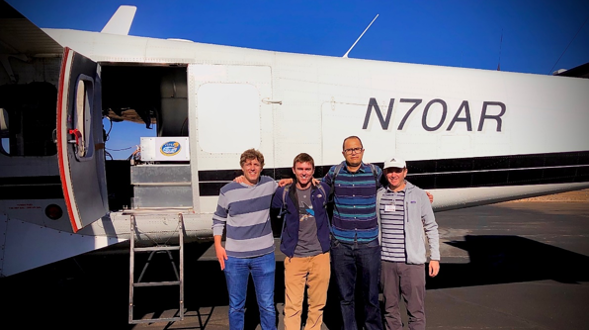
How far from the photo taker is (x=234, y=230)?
3197 millimetres

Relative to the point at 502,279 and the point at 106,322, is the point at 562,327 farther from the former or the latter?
the point at 106,322

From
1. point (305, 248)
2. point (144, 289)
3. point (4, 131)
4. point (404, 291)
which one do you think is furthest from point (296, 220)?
point (144, 289)

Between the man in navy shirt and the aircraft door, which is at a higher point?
the aircraft door

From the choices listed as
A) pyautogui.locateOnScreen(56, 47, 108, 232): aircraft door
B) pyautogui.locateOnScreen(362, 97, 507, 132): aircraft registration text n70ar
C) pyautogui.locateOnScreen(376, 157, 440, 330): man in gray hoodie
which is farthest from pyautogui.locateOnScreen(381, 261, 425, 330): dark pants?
pyautogui.locateOnScreen(56, 47, 108, 232): aircraft door

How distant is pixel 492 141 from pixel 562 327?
245 centimetres

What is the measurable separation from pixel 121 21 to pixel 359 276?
5.19 m

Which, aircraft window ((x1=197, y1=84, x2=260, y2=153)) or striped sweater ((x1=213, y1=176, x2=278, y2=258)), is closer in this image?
striped sweater ((x1=213, y1=176, x2=278, y2=258))

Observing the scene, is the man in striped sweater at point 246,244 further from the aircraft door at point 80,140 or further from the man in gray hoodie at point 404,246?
the aircraft door at point 80,140

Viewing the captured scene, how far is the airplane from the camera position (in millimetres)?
3924

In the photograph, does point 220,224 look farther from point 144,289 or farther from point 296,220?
point 144,289

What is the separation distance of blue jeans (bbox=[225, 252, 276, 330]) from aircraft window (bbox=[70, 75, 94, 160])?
202cm

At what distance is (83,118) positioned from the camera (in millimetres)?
3725

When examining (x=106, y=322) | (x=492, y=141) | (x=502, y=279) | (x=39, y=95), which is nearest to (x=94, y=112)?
(x=39, y=95)

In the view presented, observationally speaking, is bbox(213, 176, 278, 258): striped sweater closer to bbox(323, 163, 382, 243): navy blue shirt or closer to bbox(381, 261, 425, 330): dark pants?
bbox(323, 163, 382, 243): navy blue shirt
